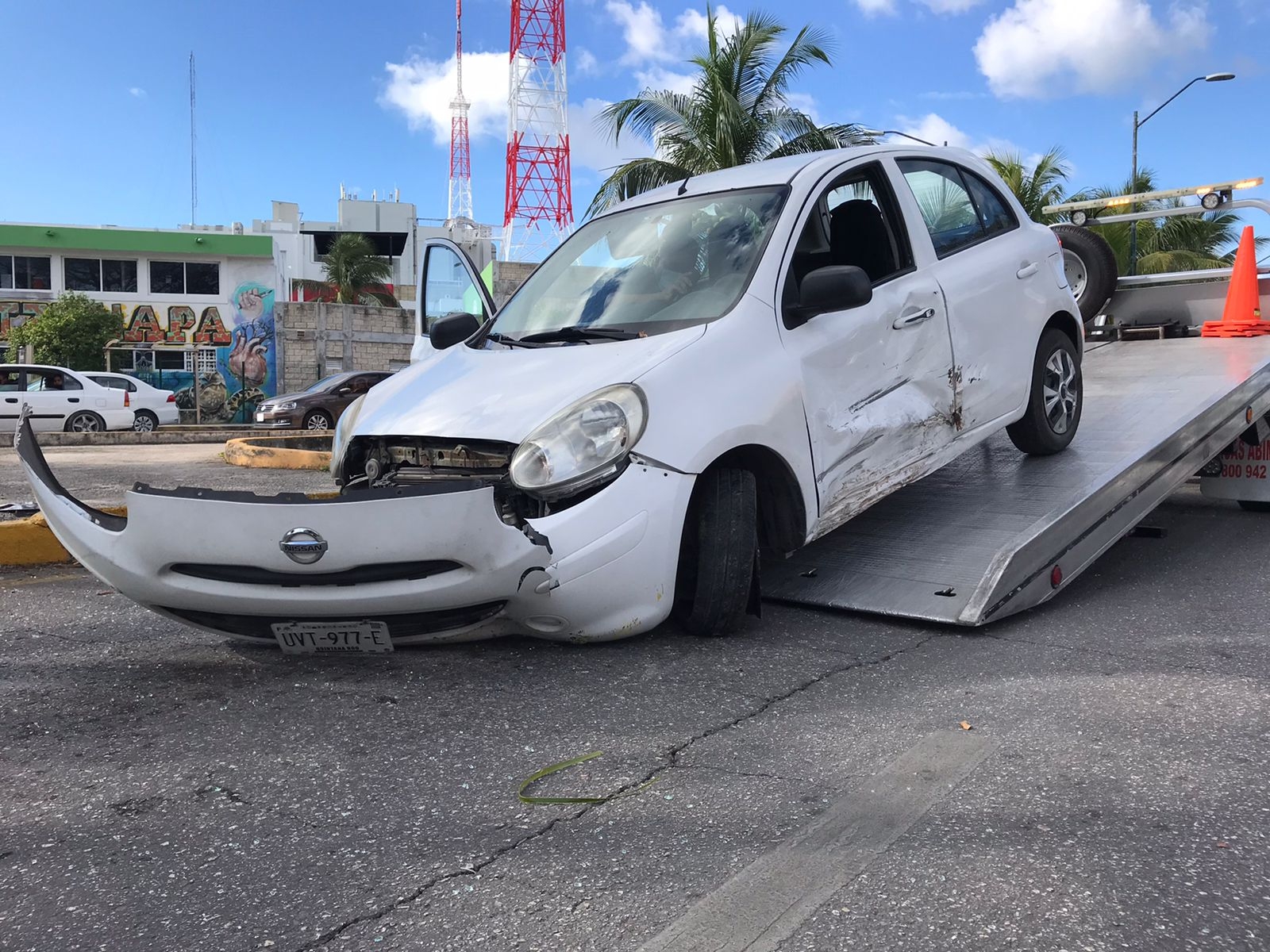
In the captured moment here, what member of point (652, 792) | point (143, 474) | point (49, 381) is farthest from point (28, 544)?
point (49, 381)

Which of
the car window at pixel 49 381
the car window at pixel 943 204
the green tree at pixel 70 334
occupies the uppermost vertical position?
the green tree at pixel 70 334

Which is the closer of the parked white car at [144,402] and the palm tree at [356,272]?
the parked white car at [144,402]

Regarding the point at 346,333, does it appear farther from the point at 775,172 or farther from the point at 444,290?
the point at 775,172

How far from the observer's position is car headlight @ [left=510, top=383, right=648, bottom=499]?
11.2 feet

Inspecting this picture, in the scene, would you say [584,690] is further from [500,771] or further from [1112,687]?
[1112,687]

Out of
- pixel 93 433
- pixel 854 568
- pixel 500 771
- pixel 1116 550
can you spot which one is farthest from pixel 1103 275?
pixel 93 433

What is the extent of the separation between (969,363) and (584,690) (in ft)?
8.35

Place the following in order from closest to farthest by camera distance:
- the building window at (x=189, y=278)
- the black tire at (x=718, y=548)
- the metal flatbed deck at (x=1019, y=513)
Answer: the black tire at (x=718, y=548) → the metal flatbed deck at (x=1019, y=513) → the building window at (x=189, y=278)

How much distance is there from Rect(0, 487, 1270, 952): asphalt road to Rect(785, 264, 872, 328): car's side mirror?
124 centimetres

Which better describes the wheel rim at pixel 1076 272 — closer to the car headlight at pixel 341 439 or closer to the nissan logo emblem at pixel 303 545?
the car headlight at pixel 341 439

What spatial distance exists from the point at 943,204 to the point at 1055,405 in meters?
1.27

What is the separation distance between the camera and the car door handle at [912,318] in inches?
176

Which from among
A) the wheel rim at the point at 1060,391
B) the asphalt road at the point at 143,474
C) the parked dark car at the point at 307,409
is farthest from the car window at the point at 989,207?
the parked dark car at the point at 307,409

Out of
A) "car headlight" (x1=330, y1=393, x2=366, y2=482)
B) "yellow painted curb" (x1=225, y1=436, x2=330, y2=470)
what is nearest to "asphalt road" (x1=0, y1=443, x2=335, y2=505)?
"yellow painted curb" (x1=225, y1=436, x2=330, y2=470)
